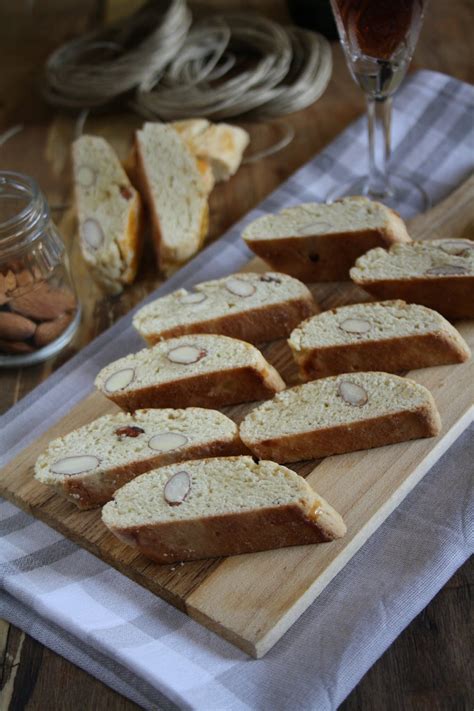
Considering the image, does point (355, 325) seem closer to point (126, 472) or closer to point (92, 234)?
point (126, 472)

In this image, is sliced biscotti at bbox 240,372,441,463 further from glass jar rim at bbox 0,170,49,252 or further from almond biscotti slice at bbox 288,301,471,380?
glass jar rim at bbox 0,170,49,252

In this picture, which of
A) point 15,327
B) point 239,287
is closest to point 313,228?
point 239,287

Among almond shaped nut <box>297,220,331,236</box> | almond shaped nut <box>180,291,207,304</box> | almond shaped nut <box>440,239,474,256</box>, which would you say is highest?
almond shaped nut <box>297,220,331,236</box>

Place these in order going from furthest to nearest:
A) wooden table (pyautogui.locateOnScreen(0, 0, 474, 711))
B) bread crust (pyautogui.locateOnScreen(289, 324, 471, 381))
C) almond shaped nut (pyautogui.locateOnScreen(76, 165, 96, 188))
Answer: almond shaped nut (pyautogui.locateOnScreen(76, 165, 96, 188)) < bread crust (pyautogui.locateOnScreen(289, 324, 471, 381)) < wooden table (pyautogui.locateOnScreen(0, 0, 474, 711))

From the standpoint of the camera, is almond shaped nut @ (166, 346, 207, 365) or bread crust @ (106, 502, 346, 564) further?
almond shaped nut @ (166, 346, 207, 365)

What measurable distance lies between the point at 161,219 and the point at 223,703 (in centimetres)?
185

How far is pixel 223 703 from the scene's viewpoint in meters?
2.01

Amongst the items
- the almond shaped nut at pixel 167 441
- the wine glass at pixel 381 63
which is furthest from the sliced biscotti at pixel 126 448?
the wine glass at pixel 381 63

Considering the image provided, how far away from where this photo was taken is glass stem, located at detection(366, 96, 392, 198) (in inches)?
132

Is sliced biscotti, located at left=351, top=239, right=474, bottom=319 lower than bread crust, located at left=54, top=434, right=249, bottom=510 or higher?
higher

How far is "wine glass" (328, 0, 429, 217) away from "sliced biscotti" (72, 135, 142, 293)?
2.62 ft

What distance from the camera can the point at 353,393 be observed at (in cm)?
244

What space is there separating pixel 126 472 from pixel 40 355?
88cm

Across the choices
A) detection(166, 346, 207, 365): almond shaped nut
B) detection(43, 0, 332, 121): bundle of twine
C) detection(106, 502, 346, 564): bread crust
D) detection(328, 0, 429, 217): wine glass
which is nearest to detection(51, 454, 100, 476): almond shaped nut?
detection(106, 502, 346, 564): bread crust
